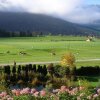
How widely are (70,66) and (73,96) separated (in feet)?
166

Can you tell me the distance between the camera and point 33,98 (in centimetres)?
2320

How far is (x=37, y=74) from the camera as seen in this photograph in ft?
217

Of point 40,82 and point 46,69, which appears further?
point 46,69

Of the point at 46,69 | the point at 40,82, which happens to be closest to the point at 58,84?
the point at 40,82

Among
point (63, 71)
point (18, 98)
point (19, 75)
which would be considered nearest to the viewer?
point (18, 98)

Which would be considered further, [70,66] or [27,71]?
[70,66]

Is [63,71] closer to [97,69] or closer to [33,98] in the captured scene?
[97,69]

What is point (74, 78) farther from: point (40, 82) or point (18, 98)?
point (18, 98)

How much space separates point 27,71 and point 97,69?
14912 mm

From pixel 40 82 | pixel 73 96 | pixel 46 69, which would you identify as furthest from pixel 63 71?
pixel 73 96

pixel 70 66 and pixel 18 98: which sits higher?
pixel 18 98

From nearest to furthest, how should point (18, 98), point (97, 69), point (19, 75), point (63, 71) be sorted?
point (18, 98) → point (19, 75) → point (63, 71) → point (97, 69)

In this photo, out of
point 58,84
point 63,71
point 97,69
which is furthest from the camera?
point 97,69

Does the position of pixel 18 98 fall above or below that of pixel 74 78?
above
